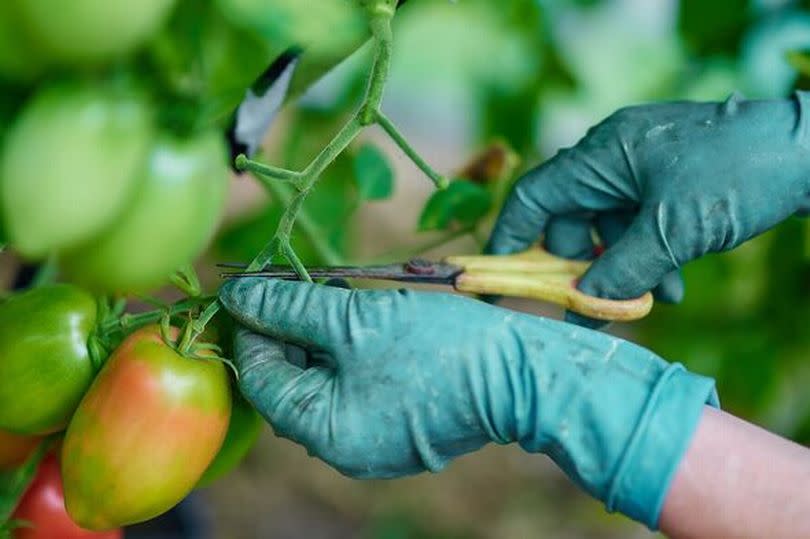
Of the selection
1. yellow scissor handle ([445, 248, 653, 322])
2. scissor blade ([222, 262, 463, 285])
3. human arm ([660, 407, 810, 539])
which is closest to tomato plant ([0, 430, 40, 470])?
scissor blade ([222, 262, 463, 285])

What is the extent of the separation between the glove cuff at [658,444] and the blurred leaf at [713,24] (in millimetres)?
775

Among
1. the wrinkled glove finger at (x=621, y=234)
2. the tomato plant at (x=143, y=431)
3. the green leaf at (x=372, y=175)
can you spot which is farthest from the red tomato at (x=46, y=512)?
the wrinkled glove finger at (x=621, y=234)

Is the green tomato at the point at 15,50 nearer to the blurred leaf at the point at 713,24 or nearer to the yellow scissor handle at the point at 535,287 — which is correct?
the yellow scissor handle at the point at 535,287

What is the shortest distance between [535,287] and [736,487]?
0.62 ft

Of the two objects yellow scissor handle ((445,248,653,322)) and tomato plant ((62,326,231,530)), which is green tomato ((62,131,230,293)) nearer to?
tomato plant ((62,326,231,530))

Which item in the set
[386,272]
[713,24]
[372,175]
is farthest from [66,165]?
[713,24]

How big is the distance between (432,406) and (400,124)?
181 cm

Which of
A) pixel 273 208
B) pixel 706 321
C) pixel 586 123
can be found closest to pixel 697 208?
pixel 273 208

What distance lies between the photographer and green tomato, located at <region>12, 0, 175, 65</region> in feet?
1.17

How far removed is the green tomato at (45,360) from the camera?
26.9 inches

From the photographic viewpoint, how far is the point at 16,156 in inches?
15.2

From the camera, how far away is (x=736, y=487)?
25.8 inches

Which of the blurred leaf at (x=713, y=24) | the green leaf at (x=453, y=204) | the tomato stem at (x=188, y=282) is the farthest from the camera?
the blurred leaf at (x=713, y=24)

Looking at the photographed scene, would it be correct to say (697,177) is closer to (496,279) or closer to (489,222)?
(496,279)
